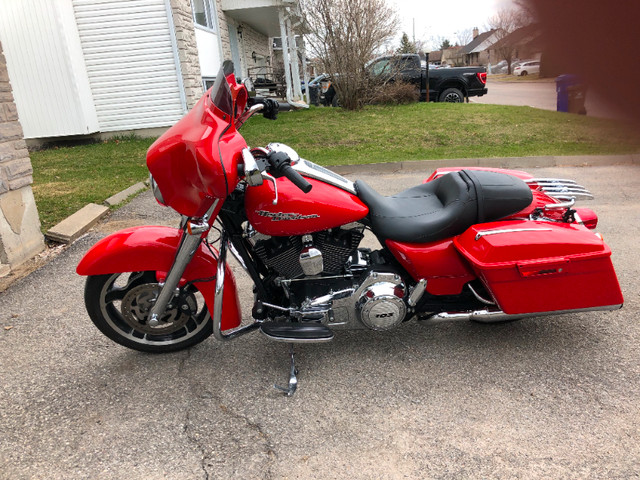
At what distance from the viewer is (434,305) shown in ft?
8.89

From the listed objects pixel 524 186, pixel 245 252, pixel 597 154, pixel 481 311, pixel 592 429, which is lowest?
pixel 592 429

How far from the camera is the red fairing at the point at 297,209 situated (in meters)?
2.40

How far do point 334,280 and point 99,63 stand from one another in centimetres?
1025

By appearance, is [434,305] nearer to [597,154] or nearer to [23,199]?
[597,154]

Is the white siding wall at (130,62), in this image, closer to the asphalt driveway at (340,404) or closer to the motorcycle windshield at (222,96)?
the asphalt driveway at (340,404)

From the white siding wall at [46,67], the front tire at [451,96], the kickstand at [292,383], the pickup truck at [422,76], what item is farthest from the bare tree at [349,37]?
the kickstand at [292,383]

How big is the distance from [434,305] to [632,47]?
8.09 ft

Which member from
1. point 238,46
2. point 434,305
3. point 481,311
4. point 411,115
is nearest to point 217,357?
point 434,305

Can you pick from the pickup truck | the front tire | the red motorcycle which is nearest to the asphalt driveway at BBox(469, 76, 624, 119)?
the red motorcycle

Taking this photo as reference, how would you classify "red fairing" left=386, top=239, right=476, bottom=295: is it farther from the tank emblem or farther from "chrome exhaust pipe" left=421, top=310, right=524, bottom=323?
the tank emblem

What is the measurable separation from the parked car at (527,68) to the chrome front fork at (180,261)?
6.66 ft

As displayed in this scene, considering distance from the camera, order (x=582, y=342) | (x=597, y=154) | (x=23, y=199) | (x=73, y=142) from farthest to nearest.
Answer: (x=73, y=142)
(x=23, y=199)
(x=582, y=342)
(x=597, y=154)

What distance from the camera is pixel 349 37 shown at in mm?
11773

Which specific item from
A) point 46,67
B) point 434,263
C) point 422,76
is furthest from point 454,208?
point 422,76
